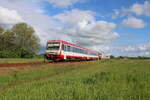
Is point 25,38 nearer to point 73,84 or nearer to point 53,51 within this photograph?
point 53,51

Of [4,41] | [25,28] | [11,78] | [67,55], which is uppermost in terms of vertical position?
[25,28]

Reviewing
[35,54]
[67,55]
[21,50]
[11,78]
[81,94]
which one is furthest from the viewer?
[35,54]

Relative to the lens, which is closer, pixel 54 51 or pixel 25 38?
pixel 54 51

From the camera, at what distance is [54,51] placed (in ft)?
77.9

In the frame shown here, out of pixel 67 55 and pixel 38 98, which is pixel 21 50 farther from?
pixel 38 98

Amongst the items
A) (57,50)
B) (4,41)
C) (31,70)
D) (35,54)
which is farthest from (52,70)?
(4,41)

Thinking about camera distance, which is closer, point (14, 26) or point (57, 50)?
point (57, 50)

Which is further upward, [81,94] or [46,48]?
[46,48]

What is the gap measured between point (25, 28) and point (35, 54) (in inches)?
397

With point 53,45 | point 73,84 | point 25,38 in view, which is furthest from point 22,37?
point 73,84

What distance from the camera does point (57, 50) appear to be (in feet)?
77.5

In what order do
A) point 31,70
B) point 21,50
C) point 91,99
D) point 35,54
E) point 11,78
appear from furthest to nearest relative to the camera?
point 35,54, point 21,50, point 31,70, point 11,78, point 91,99

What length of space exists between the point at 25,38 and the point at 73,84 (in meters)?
51.7

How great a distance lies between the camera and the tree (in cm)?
5578
